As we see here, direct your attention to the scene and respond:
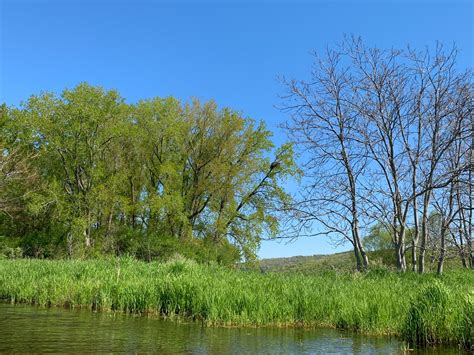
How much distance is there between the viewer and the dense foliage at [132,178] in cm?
3653

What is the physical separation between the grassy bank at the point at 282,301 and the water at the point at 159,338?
38 cm

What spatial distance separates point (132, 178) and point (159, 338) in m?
34.6

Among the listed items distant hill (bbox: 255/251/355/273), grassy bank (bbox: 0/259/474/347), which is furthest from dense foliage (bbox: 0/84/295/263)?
grassy bank (bbox: 0/259/474/347)

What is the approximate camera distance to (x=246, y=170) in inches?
1596

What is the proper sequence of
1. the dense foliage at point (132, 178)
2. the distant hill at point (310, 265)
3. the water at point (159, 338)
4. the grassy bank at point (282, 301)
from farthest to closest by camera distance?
1. the dense foliage at point (132, 178)
2. the distant hill at point (310, 265)
3. the grassy bank at point (282, 301)
4. the water at point (159, 338)

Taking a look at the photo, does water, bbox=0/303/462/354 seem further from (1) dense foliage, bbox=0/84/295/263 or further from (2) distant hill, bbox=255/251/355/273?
(1) dense foliage, bbox=0/84/295/263

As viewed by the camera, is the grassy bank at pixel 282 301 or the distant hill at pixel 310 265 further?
the distant hill at pixel 310 265

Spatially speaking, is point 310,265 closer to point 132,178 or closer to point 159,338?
point 132,178

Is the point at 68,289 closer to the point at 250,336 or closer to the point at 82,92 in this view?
the point at 250,336

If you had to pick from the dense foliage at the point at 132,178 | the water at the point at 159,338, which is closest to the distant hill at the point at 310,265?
the dense foliage at the point at 132,178

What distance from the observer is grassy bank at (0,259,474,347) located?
7293mm

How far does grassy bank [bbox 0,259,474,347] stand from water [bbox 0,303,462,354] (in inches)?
14.9

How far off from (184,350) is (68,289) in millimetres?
6370

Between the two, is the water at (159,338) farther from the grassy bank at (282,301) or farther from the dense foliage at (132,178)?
the dense foliage at (132,178)
